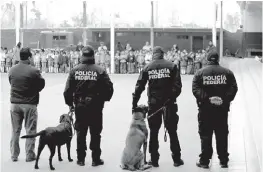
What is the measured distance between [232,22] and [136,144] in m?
39.9

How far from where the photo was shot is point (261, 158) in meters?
7.65

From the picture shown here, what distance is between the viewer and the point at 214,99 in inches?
287

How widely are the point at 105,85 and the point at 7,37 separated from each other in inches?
1507

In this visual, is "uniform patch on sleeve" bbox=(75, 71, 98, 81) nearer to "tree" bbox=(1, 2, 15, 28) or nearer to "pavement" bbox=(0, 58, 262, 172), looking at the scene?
"pavement" bbox=(0, 58, 262, 172)

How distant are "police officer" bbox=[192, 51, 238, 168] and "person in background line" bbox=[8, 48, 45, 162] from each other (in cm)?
246

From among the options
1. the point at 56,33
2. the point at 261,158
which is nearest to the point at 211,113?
the point at 261,158

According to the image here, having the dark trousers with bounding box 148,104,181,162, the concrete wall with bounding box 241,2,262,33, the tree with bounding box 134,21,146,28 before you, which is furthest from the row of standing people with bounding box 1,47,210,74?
the dark trousers with bounding box 148,104,181,162

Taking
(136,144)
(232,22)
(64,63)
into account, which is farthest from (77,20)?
(136,144)

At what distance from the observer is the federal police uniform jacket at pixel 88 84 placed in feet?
24.3

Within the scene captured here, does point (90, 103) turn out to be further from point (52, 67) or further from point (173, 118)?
point (52, 67)

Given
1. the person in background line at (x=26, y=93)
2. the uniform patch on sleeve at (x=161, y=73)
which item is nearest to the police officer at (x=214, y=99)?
the uniform patch on sleeve at (x=161, y=73)

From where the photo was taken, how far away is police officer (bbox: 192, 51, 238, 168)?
730 cm

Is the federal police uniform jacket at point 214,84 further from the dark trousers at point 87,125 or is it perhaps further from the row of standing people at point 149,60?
the row of standing people at point 149,60

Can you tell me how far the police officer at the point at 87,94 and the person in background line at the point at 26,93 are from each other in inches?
24.3
